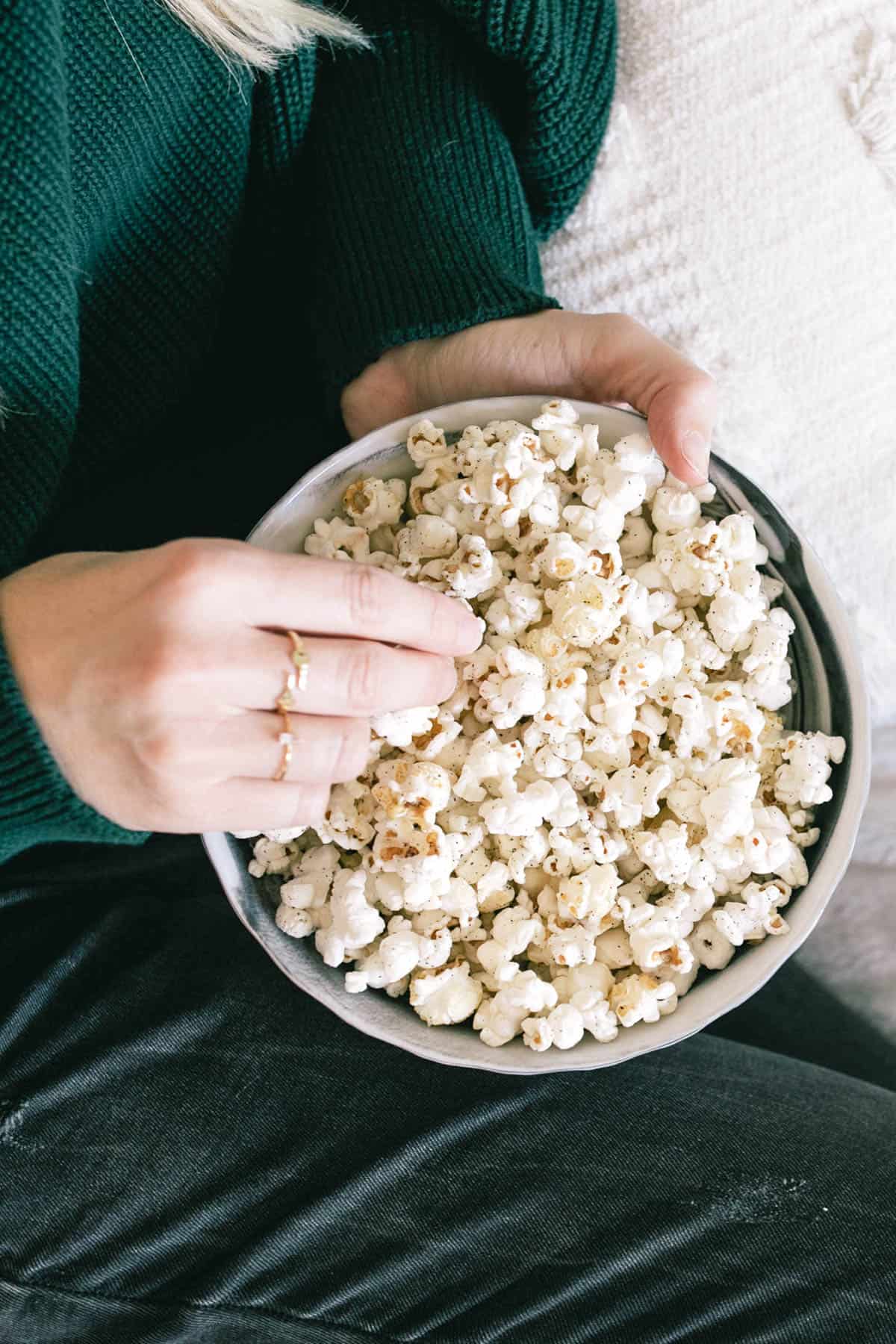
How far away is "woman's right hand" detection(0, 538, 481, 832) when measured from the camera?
0.51 metres

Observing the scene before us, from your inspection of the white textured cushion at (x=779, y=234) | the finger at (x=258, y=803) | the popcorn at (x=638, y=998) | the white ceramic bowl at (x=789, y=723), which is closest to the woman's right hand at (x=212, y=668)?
the finger at (x=258, y=803)

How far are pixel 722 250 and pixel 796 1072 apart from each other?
67cm

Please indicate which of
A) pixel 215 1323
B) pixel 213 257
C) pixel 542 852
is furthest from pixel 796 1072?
pixel 213 257

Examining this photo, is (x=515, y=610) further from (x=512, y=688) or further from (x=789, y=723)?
(x=789, y=723)

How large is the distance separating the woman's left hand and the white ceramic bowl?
0.04 meters

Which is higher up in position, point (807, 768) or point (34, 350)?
point (34, 350)

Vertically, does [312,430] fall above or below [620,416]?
below

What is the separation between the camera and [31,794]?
22.6 inches

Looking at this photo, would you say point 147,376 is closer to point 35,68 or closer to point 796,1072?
point 35,68

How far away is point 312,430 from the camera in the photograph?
908 mm

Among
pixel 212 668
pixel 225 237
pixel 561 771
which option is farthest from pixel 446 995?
pixel 225 237

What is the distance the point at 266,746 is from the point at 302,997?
0.33 m

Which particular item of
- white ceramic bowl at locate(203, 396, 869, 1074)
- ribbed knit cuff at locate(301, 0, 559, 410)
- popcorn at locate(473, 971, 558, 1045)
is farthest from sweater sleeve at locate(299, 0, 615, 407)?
popcorn at locate(473, 971, 558, 1045)

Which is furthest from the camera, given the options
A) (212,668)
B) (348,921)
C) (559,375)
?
(559,375)
